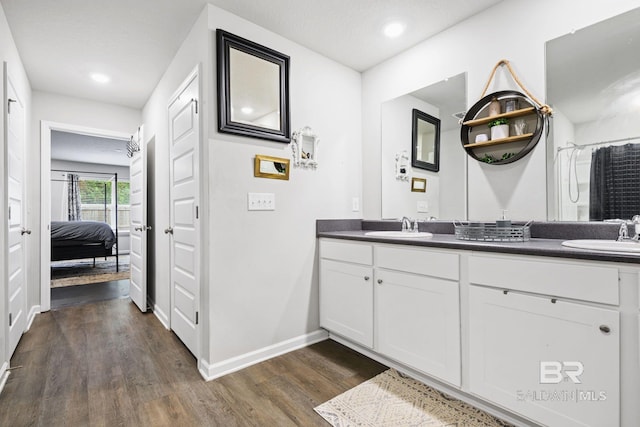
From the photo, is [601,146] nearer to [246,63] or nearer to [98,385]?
[246,63]

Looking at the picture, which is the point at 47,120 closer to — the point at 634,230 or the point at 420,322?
the point at 420,322

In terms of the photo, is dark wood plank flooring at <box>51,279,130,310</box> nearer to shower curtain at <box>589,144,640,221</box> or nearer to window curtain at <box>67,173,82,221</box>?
window curtain at <box>67,173,82,221</box>

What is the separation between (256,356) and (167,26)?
8.03ft

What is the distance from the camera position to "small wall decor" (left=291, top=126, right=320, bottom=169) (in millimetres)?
2412

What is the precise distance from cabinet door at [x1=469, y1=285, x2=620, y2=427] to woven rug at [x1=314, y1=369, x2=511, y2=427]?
0.16 metres

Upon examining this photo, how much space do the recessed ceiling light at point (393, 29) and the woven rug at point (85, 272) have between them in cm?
522

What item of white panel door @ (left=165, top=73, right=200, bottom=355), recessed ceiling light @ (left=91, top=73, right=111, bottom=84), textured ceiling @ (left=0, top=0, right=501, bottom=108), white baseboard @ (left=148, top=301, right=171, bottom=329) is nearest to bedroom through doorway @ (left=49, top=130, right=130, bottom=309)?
white baseboard @ (left=148, top=301, right=171, bottom=329)

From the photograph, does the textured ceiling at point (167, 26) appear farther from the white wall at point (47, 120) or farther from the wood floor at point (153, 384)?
the wood floor at point (153, 384)

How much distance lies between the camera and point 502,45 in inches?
78.0

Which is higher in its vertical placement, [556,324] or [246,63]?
[246,63]

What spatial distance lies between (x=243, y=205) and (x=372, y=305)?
1.11 m

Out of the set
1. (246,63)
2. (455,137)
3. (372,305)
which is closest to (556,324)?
(372,305)

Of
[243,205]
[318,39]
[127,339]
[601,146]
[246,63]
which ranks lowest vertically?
[127,339]

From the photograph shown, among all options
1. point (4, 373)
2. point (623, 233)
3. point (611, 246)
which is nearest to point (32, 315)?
point (4, 373)
